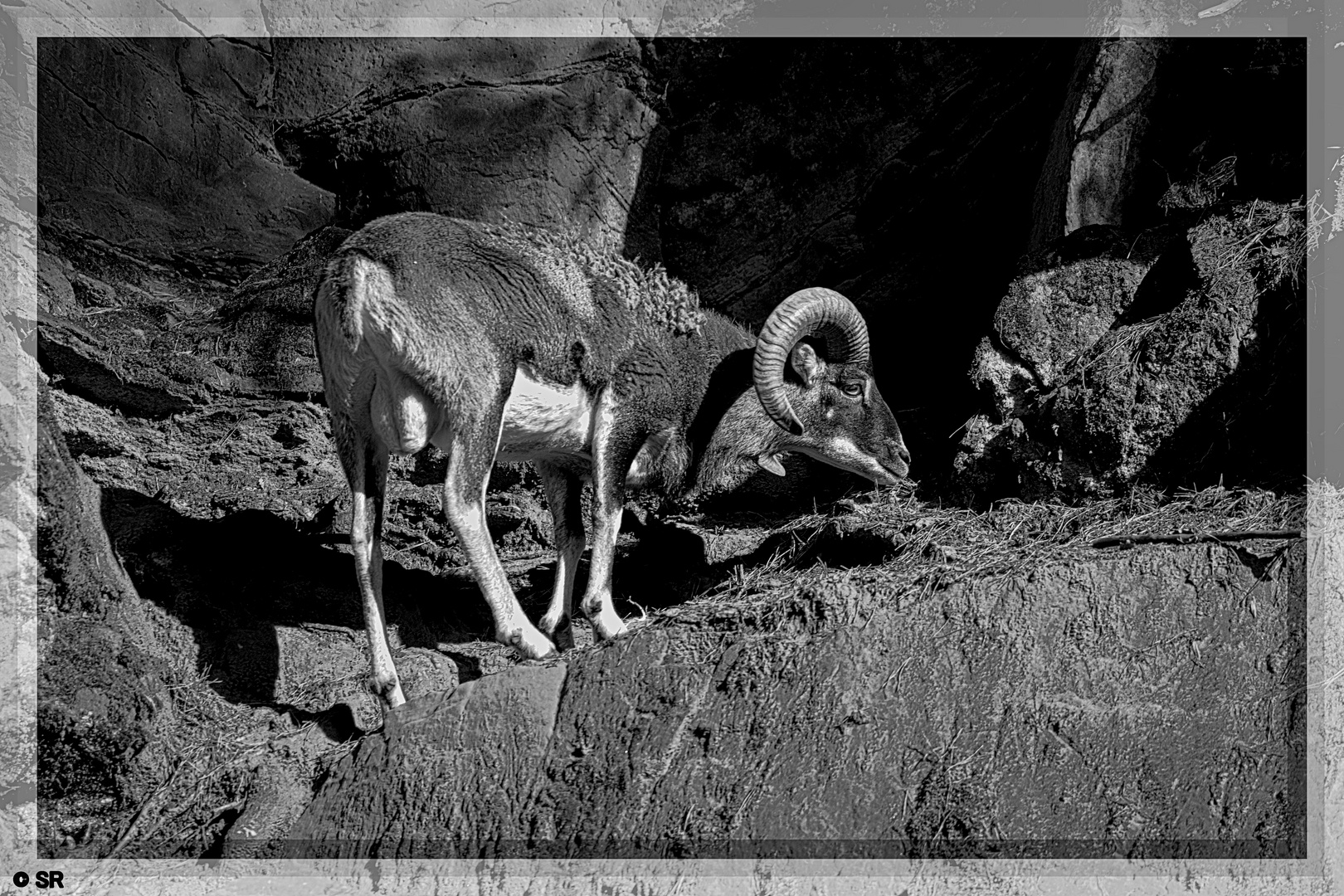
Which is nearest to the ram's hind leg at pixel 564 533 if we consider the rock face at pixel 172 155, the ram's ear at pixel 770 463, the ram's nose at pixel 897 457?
the ram's ear at pixel 770 463

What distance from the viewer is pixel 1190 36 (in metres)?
9.23

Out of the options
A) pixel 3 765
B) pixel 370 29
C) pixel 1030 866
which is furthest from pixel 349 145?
pixel 1030 866

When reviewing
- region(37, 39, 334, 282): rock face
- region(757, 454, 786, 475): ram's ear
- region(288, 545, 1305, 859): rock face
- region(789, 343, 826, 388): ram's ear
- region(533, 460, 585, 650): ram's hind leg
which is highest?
region(37, 39, 334, 282): rock face

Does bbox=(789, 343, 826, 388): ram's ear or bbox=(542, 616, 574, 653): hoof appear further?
bbox=(789, 343, 826, 388): ram's ear

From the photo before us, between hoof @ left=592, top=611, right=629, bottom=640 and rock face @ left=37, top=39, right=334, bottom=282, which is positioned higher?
rock face @ left=37, top=39, right=334, bottom=282

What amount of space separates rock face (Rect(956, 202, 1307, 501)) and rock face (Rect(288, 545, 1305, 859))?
1.35 meters

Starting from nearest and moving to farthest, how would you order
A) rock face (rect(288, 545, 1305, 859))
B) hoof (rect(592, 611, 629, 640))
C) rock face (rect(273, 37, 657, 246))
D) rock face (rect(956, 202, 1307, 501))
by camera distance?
rock face (rect(288, 545, 1305, 859)), rock face (rect(956, 202, 1307, 501)), hoof (rect(592, 611, 629, 640)), rock face (rect(273, 37, 657, 246))

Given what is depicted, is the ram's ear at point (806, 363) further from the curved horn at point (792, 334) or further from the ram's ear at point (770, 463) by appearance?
the ram's ear at point (770, 463)

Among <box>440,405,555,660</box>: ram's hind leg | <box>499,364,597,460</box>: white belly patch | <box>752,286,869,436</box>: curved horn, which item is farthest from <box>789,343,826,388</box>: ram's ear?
<box>440,405,555,660</box>: ram's hind leg

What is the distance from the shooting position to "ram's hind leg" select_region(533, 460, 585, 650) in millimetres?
8484

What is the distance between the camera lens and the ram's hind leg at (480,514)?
7383mm

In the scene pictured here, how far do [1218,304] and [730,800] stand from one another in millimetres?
4292

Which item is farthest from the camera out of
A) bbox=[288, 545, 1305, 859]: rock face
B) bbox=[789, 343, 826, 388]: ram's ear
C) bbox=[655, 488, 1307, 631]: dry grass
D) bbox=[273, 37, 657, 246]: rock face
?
bbox=[273, 37, 657, 246]: rock face

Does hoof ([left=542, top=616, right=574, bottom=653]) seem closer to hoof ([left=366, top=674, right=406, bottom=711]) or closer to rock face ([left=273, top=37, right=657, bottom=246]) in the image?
hoof ([left=366, top=674, right=406, bottom=711])
